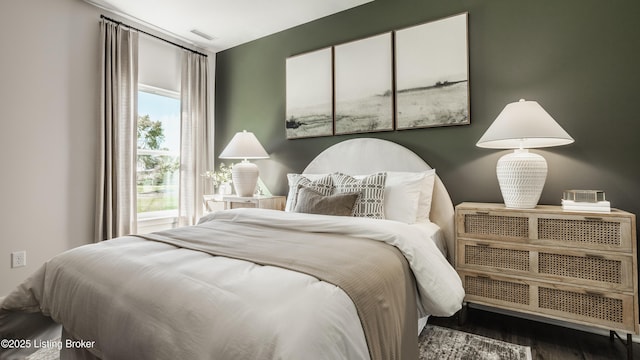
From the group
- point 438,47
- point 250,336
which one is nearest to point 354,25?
point 438,47

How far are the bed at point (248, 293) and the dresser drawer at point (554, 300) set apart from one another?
0.56m

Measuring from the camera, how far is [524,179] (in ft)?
6.79

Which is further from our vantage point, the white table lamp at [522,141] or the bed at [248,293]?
the white table lamp at [522,141]

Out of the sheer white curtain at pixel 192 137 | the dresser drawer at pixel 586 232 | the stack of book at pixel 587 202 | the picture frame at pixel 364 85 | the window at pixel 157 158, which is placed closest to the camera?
the dresser drawer at pixel 586 232

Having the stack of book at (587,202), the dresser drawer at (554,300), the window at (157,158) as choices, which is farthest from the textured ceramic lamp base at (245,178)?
the stack of book at (587,202)

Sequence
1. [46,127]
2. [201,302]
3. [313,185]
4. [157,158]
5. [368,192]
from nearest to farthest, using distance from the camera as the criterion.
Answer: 1. [201,302]
2. [368,192]
3. [313,185]
4. [46,127]
5. [157,158]

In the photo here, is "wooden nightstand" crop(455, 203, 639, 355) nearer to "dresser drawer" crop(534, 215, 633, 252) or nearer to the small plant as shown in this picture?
"dresser drawer" crop(534, 215, 633, 252)

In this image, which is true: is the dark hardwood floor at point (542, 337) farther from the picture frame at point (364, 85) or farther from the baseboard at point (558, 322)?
the picture frame at point (364, 85)

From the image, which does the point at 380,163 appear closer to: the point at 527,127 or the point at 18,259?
the point at 527,127

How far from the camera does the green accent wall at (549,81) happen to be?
6.81 feet

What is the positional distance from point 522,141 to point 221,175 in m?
3.04

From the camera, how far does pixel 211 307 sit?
0.94 meters

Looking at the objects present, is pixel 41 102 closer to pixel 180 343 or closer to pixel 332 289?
pixel 180 343

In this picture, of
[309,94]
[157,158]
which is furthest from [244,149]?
[157,158]
